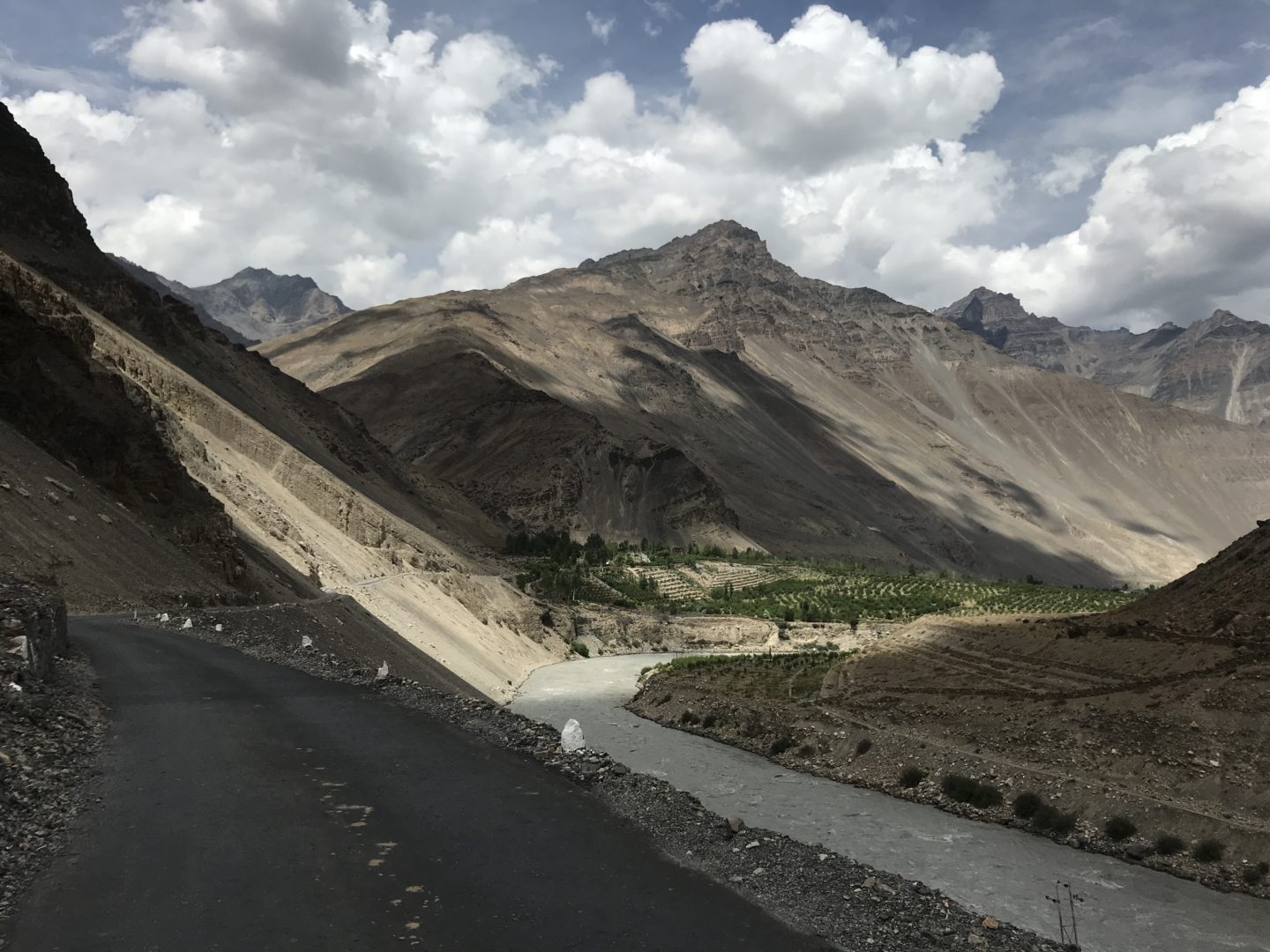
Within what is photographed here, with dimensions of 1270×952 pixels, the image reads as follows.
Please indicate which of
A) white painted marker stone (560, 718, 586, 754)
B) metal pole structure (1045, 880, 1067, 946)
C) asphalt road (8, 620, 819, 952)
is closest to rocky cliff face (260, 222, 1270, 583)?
metal pole structure (1045, 880, 1067, 946)

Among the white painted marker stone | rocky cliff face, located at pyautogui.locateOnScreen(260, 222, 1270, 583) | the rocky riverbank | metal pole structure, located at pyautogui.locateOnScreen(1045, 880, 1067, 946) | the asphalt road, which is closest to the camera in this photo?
the asphalt road

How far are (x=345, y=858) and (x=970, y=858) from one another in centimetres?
1845

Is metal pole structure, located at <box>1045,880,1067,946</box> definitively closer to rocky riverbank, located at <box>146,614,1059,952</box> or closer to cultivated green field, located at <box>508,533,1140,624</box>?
rocky riverbank, located at <box>146,614,1059,952</box>

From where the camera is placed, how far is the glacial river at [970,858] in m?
18.7

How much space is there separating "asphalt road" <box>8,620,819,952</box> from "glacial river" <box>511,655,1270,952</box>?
1110 centimetres

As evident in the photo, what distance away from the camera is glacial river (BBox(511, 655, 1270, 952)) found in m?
18.7

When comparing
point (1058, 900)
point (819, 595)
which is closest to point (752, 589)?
point (819, 595)

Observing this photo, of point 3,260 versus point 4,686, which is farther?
point 3,260

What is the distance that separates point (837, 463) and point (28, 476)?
544ft

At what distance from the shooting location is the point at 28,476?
29234 mm

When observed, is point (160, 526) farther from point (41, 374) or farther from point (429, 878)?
point (429, 878)

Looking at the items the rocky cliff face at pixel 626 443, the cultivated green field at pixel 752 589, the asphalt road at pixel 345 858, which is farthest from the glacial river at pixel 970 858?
the rocky cliff face at pixel 626 443

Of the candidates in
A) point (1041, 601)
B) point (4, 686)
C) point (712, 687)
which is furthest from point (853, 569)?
point (4, 686)

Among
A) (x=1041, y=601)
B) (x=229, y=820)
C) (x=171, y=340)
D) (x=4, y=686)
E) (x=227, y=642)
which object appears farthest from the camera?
(x=1041, y=601)
